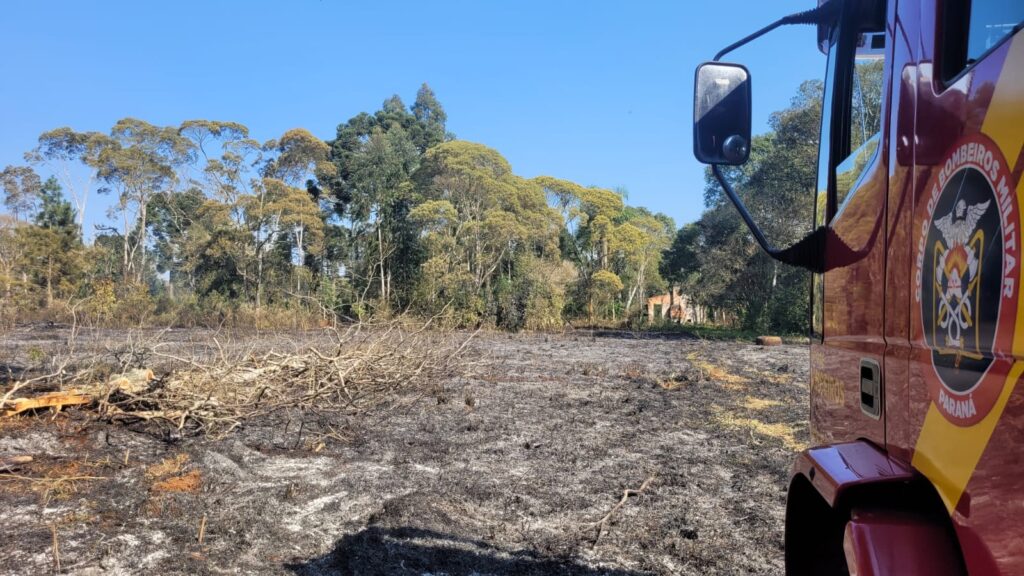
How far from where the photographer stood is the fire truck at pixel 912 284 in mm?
969

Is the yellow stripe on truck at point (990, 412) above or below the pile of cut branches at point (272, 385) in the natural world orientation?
above

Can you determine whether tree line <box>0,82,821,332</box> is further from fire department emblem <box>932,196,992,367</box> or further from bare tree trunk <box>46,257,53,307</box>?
fire department emblem <box>932,196,992,367</box>

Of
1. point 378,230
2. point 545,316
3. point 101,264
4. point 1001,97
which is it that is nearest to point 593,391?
point 1001,97

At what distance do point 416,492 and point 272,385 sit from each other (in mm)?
3034

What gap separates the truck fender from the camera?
3.89 feet

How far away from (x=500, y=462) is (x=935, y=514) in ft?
16.7

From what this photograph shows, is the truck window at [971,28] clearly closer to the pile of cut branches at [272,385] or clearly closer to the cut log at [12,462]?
the cut log at [12,462]

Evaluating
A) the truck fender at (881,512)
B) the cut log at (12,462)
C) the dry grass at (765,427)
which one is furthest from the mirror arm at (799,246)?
the cut log at (12,462)

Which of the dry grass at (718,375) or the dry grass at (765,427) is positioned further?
the dry grass at (718,375)

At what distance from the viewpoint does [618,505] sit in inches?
190

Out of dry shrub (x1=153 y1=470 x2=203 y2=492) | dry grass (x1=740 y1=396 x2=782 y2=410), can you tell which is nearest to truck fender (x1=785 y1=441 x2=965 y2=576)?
dry shrub (x1=153 y1=470 x2=203 y2=492)

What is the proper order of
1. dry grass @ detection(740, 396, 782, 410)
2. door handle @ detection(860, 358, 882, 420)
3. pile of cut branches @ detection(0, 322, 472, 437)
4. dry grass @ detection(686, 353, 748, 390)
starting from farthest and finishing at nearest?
dry grass @ detection(686, 353, 748, 390) → dry grass @ detection(740, 396, 782, 410) → pile of cut branches @ detection(0, 322, 472, 437) → door handle @ detection(860, 358, 882, 420)

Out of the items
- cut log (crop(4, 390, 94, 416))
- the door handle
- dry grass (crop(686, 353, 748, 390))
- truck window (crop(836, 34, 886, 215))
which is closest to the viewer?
the door handle

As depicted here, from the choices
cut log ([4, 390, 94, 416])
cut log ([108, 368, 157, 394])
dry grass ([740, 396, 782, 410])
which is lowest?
dry grass ([740, 396, 782, 410])
